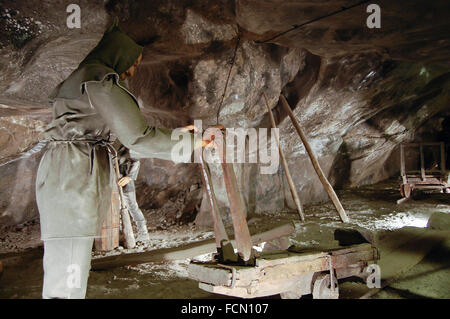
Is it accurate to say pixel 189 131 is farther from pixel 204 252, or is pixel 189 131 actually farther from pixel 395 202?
pixel 395 202

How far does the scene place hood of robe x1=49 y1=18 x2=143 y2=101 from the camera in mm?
1586

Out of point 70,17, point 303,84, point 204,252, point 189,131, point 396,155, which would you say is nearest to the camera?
point 189,131

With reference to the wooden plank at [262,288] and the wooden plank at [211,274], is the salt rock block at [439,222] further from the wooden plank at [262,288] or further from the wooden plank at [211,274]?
the wooden plank at [211,274]

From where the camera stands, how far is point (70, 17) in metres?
2.83

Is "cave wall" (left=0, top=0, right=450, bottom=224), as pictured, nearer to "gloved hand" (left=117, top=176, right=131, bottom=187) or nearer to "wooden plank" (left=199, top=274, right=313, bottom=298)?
"gloved hand" (left=117, top=176, right=131, bottom=187)

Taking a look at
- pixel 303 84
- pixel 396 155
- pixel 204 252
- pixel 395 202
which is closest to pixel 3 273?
pixel 204 252

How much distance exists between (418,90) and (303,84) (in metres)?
3.40

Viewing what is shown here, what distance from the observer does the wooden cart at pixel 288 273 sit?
6.14 ft

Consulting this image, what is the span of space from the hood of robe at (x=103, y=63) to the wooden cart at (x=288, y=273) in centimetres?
138

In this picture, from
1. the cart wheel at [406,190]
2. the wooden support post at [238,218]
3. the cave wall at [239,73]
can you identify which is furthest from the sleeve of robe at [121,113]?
the cart wheel at [406,190]

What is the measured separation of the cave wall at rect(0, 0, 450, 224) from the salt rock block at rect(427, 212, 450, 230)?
8.54 feet

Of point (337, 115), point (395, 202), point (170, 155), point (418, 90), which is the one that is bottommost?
point (395, 202)

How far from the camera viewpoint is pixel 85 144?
1666mm

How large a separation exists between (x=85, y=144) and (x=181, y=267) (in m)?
2.41
